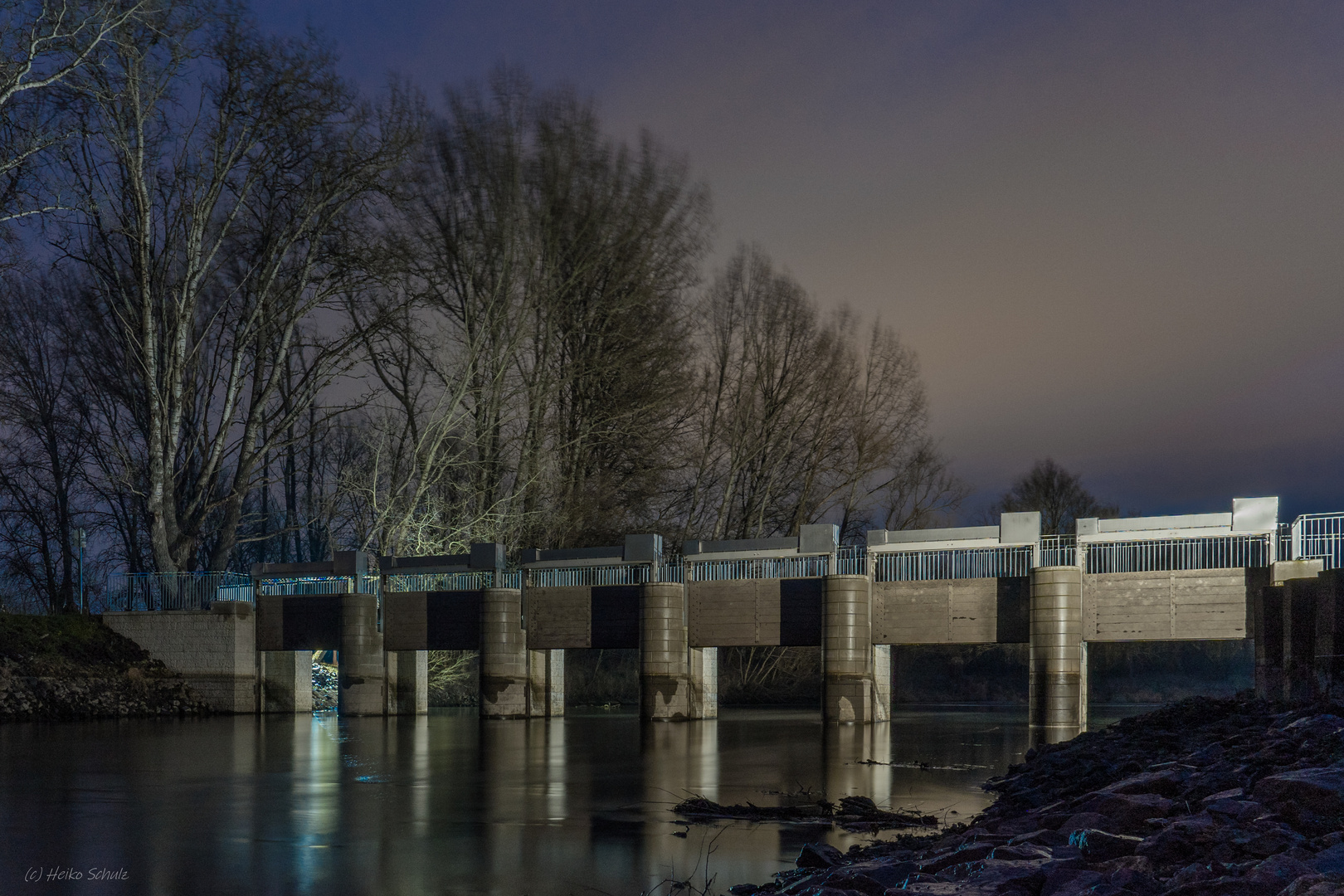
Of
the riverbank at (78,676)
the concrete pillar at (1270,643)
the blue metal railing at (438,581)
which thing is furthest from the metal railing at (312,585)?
the concrete pillar at (1270,643)

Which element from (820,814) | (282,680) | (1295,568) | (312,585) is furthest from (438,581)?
(820,814)

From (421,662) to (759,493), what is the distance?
17500 mm

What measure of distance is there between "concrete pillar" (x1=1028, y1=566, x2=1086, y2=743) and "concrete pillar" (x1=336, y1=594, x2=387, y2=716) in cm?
1837

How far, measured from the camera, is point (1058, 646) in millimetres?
29500

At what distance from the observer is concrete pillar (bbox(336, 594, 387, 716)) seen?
3731 cm

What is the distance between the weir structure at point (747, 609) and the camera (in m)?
29.0

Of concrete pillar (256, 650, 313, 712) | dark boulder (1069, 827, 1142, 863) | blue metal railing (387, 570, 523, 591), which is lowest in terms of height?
concrete pillar (256, 650, 313, 712)

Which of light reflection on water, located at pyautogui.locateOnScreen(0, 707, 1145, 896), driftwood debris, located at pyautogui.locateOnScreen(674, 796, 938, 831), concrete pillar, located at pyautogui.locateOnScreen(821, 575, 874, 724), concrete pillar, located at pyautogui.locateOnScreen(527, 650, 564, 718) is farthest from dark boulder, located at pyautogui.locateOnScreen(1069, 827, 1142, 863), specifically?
concrete pillar, located at pyautogui.locateOnScreen(527, 650, 564, 718)

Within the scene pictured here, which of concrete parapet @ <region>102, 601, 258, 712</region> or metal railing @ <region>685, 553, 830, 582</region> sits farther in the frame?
concrete parapet @ <region>102, 601, 258, 712</region>

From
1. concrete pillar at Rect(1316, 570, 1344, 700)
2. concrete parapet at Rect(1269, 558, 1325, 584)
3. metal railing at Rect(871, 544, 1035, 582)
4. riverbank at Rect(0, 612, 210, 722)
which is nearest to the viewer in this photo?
concrete pillar at Rect(1316, 570, 1344, 700)

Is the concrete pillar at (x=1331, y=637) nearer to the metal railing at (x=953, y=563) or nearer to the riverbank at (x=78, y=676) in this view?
the metal railing at (x=953, y=563)

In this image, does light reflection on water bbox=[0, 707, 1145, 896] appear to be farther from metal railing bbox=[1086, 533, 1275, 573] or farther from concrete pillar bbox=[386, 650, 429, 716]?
concrete pillar bbox=[386, 650, 429, 716]

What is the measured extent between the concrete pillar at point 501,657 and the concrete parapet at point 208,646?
8066 mm

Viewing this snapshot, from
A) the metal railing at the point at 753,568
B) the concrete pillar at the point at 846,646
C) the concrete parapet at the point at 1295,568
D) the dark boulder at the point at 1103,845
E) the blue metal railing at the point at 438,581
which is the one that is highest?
the concrete parapet at the point at 1295,568
